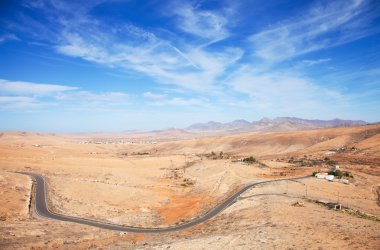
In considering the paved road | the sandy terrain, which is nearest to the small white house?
the sandy terrain

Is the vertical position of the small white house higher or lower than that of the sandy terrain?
higher

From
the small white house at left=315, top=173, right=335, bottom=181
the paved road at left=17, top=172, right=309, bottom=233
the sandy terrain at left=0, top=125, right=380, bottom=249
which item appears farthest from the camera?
the small white house at left=315, top=173, right=335, bottom=181

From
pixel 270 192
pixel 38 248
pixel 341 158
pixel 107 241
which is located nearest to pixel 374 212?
pixel 270 192

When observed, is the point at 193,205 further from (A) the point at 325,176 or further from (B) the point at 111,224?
(A) the point at 325,176

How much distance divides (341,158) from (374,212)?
5412 centimetres

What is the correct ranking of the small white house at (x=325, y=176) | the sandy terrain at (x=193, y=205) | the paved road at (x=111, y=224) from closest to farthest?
the sandy terrain at (x=193, y=205) < the paved road at (x=111, y=224) < the small white house at (x=325, y=176)

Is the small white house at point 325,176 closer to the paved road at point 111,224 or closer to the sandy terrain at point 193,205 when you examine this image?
the sandy terrain at point 193,205

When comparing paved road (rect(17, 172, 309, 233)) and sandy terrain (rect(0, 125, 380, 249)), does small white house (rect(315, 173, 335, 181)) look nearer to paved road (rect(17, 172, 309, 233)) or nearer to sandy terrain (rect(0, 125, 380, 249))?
sandy terrain (rect(0, 125, 380, 249))

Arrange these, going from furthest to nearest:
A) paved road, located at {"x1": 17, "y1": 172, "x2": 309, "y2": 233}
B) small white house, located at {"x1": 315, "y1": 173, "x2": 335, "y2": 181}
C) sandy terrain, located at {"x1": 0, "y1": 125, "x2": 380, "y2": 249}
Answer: small white house, located at {"x1": 315, "y1": 173, "x2": 335, "y2": 181} < paved road, located at {"x1": 17, "y1": 172, "x2": 309, "y2": 233} < sandy terrain, located at {"x1": 0, "y1": 125, "x2": 380, "y2": 249}

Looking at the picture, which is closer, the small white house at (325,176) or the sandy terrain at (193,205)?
the sandy terrain at (193,205)

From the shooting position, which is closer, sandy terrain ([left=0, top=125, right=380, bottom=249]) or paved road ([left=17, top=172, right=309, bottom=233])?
sandy terrain ([left=0, top=125, right=380, bottom=249])

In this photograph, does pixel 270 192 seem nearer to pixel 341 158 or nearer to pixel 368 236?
pixel 368 236

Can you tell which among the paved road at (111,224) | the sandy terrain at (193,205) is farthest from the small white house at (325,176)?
the paved road at (111,224)

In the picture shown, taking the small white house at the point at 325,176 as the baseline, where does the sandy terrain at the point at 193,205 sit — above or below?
below
